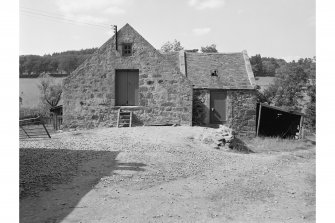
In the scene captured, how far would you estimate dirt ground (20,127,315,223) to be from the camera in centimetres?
664

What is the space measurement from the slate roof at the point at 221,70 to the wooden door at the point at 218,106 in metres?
0.45

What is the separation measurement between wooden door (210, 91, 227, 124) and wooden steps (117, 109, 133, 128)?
214 inches

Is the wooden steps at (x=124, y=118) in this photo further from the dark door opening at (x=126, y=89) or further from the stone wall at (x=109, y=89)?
the dark door opening at (x=126, y=89)

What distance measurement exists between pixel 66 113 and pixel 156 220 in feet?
42.0

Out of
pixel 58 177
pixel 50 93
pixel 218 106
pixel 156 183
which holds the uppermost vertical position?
pixel 50 93

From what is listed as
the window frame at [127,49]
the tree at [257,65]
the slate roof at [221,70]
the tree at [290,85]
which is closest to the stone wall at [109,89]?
the window frame at [127,49]

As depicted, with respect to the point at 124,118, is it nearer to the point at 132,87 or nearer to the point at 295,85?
the point at 132,87

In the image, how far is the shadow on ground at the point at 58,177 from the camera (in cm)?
656

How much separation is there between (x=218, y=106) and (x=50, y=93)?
33.6 meters

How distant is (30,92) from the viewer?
168 feet

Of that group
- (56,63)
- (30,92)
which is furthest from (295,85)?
(56,63)

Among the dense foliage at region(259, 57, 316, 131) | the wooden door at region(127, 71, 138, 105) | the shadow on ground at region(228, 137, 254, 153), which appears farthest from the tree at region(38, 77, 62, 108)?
the shadow on ground at region(228, 137, 254, 153)

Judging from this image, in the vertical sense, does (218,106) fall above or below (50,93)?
below
